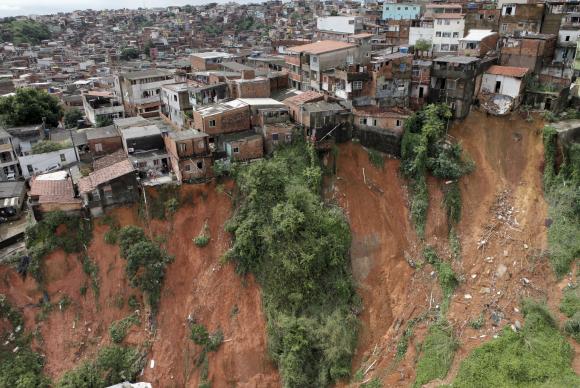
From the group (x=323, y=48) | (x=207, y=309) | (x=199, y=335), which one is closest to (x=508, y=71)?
(x=323, y=48)

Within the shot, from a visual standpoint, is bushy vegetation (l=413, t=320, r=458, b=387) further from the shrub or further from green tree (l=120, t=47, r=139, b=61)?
green tree (l=120, t=47, r=139, b=61)

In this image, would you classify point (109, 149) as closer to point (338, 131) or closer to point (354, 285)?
point (338, 131)

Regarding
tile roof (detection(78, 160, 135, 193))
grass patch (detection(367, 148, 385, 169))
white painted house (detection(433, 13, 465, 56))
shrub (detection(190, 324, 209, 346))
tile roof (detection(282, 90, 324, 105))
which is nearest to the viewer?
shrub (detection(190, 324, 209, 346))

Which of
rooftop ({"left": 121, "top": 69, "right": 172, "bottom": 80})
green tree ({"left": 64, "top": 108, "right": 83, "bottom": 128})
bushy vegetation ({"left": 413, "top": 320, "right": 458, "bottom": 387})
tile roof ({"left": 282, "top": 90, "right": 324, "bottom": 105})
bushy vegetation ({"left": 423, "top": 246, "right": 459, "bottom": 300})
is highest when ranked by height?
rooftop ({"left": 121, "top": 69, "right": 172, "bottom": 80})

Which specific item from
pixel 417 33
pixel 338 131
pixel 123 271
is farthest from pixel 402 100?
pixel 123 271

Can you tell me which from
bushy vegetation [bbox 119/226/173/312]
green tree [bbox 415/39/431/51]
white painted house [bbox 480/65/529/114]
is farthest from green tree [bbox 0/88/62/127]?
white painted house [bbox 480/65/529/114]

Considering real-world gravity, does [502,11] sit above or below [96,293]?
above
